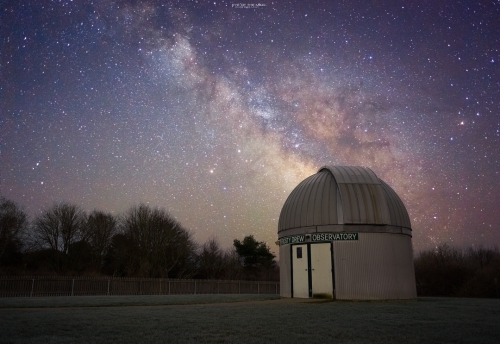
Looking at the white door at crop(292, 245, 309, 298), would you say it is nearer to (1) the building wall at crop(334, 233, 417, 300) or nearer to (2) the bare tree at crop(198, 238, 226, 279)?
(1) the building wall at crop(334, 233, 417, 300)

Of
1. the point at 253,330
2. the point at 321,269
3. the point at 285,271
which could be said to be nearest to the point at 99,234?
the point at 285,271

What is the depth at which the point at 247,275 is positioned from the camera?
Answer: 182ft

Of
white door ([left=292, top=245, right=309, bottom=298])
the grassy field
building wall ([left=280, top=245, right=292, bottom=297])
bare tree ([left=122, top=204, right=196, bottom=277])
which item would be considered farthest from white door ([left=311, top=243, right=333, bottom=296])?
bare tree ([left=122, top=204, right=196, bottom=277])

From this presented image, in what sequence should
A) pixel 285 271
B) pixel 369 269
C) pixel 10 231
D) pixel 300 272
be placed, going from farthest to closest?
pixel 10 231, pixel 285 271, pixel 300 272, pixel 369 269

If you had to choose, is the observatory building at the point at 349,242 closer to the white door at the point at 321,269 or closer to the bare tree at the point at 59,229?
the white door at the point at 321,269

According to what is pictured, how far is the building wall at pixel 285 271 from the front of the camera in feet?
70.0

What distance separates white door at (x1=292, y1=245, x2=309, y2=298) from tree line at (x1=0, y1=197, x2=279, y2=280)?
99.7ft

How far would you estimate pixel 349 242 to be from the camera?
19359 mm

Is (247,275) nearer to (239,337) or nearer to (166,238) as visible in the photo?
(166,238)

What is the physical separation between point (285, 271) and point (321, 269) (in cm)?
272

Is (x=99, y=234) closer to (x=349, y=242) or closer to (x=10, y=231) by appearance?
(x=10, y=231)

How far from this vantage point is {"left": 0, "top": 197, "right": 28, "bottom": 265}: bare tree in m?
43.6

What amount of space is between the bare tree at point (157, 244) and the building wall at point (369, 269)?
32.3 meters

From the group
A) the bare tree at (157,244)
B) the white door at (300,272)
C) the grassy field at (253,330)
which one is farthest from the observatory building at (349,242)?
the bare tree at (157,244)
